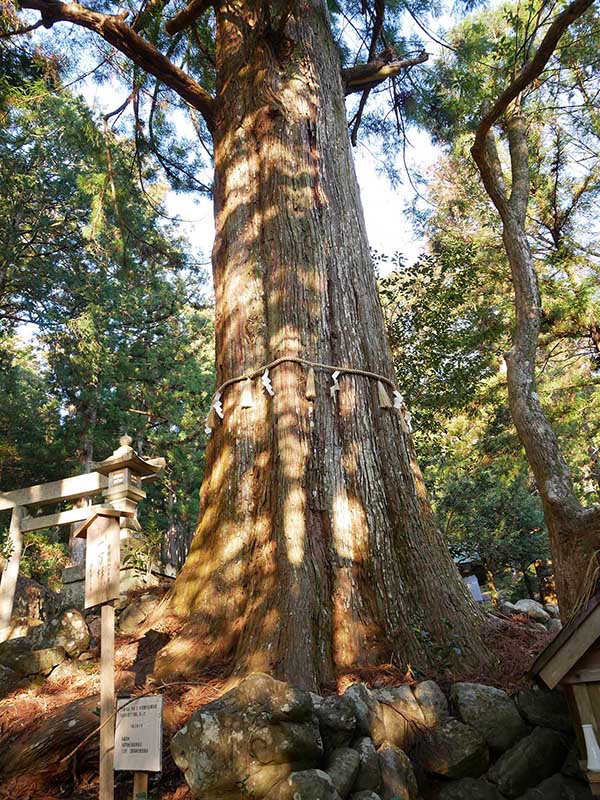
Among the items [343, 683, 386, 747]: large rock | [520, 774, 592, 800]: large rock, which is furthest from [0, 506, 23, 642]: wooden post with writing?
[520, 774, 592, 800]: large rock

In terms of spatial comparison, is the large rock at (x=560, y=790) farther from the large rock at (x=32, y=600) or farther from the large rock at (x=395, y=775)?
the large rock at (x=32, y=600)

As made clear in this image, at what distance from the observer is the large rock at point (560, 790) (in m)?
2.34

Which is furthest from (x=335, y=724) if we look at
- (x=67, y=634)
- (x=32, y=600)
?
(x=32, y=600)

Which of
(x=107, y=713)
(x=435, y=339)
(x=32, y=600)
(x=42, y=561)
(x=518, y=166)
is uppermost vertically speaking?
(x=518, y=166)

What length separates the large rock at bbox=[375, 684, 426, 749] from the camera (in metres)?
2.44

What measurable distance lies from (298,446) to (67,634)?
2.28 meters

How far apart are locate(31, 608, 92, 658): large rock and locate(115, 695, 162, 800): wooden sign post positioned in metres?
1.91

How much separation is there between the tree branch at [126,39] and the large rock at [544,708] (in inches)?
208

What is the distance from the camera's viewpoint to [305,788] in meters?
1.96

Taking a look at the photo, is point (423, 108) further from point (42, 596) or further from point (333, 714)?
point (42, 596)

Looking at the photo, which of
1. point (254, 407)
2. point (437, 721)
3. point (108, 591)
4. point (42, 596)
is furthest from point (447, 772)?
point (42, 596)

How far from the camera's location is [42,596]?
31.3 ft

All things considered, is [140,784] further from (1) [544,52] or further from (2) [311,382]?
(1) [544,52]

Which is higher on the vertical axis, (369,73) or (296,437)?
(369,73)
